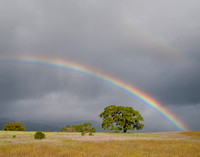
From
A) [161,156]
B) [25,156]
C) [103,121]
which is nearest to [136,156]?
[161,156]

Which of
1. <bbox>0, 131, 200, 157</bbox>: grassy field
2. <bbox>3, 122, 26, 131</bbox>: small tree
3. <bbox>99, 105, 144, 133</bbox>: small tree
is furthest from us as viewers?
<bbox>3, 122, 26, 131</bbox>: small tree

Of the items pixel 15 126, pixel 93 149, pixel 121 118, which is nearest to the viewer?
pixel 93 149

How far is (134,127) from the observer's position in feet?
189

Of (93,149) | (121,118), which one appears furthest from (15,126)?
(93,149)

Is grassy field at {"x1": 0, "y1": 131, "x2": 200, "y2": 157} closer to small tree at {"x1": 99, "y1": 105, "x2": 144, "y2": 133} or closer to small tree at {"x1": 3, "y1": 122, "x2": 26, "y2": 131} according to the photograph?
small tree at {"x1": 99, "y1": 105, "x2": 144, "y2": 133}

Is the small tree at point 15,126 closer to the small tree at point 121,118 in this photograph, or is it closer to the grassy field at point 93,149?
the small tree at point 121,118

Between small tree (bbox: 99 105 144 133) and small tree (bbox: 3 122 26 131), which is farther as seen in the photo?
small tree (bbox: 3 122 26 131)

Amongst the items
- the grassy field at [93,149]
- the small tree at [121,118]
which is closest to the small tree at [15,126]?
the small tree at [121,118]

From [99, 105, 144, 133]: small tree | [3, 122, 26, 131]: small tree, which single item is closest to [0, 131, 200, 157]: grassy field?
[99, 105, 144, 133]: small tree

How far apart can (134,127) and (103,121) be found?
10.6 metres

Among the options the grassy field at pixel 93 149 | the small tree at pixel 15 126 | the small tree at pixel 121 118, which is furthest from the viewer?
the small tree at pixel 15 126

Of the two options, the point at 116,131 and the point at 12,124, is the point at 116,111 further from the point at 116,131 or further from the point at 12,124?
the point at 12,124

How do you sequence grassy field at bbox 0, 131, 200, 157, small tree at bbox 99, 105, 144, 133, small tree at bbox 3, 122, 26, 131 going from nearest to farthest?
grassy field at bbox 0, 131, 200, 157 < small tree at bbox 99, 105, 144, 133 < small tree at bbox 3, 122, 26, 131

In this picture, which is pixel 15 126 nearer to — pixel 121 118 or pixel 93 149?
pixel 121 118
